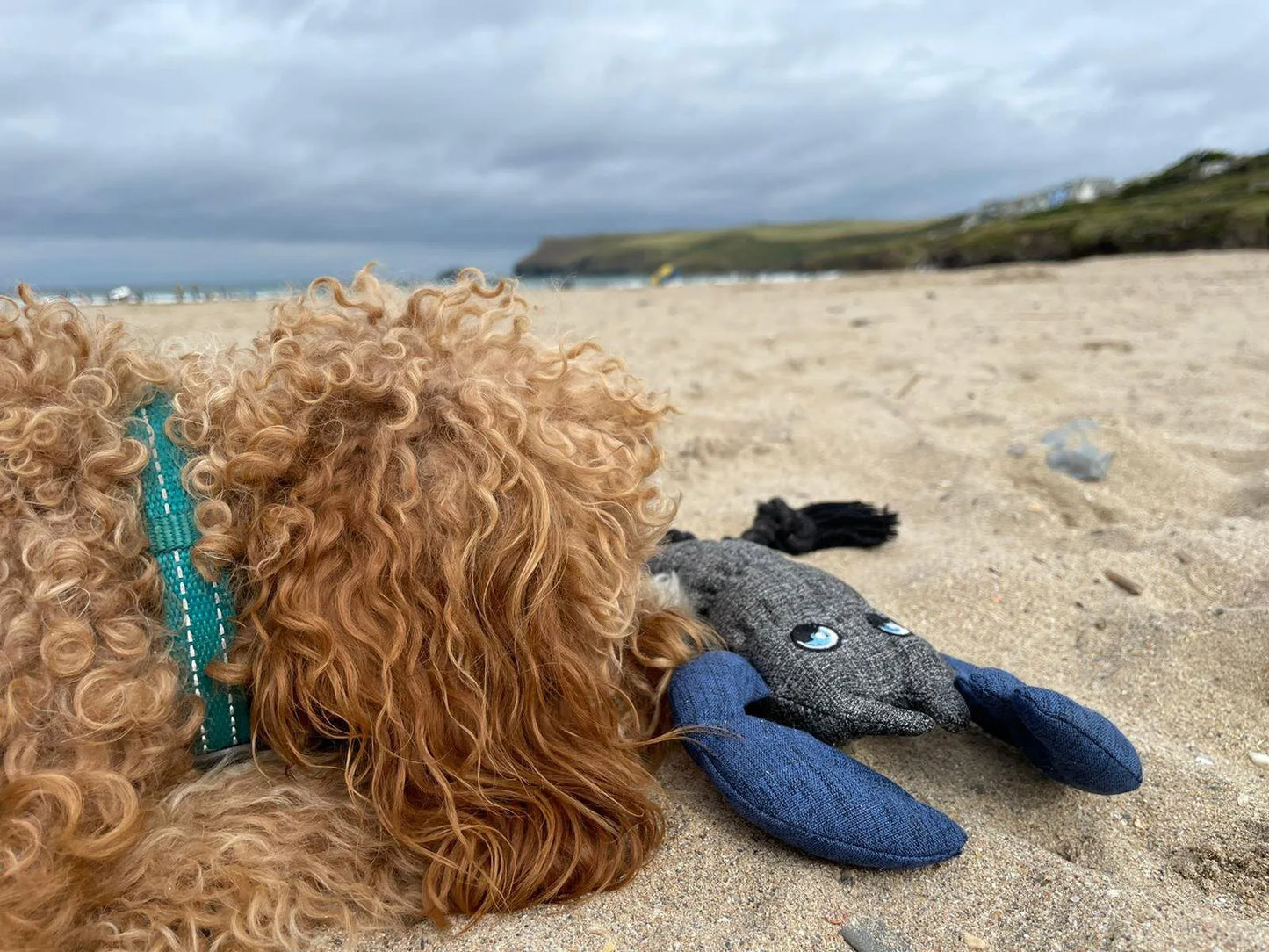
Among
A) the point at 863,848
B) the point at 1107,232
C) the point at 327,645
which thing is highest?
the point at 1107,232

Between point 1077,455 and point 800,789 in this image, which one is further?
point 1077,455

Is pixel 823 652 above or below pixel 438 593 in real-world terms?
below

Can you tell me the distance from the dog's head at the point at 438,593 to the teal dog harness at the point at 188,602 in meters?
0.04

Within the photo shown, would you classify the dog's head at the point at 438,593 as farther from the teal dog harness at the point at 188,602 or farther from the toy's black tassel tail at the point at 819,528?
the toy's black tassel tail at the point at 819,528

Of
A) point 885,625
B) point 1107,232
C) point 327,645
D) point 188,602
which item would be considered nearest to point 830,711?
point 885,625

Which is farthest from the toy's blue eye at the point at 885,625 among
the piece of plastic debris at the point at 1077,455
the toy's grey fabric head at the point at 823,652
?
the piece of plastic debris at the point at 1077,455

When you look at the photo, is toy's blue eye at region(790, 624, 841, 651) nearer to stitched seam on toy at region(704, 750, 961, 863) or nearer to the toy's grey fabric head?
the toy's grey fabric head

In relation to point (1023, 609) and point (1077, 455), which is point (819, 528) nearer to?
point (1023, 609)

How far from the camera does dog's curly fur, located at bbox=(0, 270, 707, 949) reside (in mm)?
1441

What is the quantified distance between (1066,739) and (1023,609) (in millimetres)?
1011

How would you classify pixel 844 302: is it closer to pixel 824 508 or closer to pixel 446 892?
pixel 824 508

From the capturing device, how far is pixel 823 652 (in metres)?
1.97

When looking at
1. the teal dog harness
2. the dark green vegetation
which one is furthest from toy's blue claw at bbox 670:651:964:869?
the dark green vegetation

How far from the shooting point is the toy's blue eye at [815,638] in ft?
6.54
